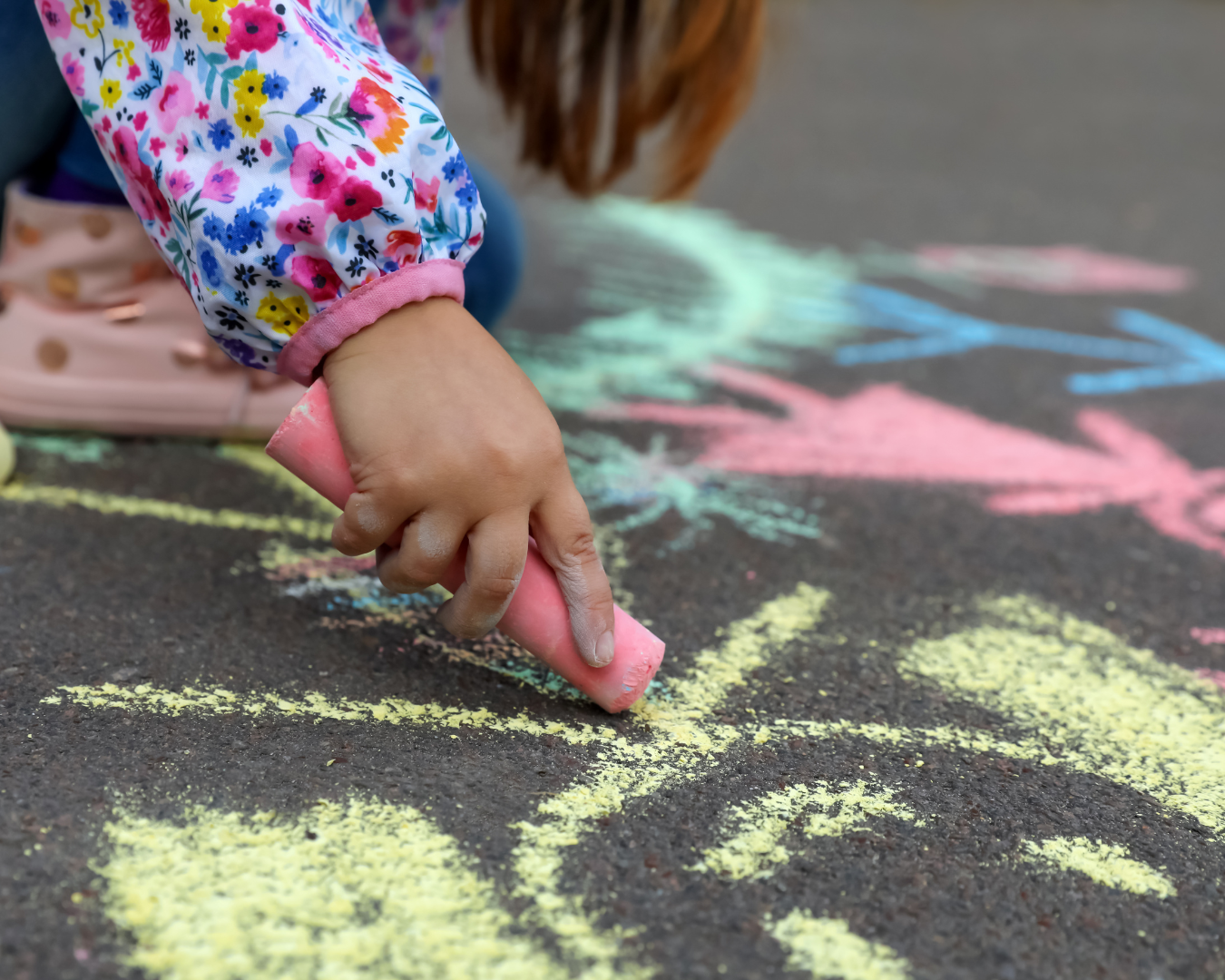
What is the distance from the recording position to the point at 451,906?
54 centimetres

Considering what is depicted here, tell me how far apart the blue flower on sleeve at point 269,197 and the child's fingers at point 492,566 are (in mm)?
208

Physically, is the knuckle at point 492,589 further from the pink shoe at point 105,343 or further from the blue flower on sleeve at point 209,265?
the pink shoe at point 105,343

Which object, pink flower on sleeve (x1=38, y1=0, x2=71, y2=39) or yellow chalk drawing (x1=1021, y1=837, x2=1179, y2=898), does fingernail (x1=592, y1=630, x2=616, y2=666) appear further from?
pink flower on sleeve (x1=38, y1=0, x2=71, y2=39)

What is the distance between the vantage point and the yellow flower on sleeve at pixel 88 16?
664 millimetres

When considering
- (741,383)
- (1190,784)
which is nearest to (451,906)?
(1190,784)

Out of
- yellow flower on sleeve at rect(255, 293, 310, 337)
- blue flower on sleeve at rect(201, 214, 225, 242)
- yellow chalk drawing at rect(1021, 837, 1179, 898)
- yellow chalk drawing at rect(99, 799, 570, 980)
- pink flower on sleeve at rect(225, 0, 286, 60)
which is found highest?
pink flower on sleeve at rect(225, 0, 286, 60)

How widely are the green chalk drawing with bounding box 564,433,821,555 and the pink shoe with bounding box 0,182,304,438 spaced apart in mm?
288

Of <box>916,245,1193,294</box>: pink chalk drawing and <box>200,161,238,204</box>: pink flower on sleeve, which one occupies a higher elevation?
<box>200,161,238,204</box>: pink flower on sleeve

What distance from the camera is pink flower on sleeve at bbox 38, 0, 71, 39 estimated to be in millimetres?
675

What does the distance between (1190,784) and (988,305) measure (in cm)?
113

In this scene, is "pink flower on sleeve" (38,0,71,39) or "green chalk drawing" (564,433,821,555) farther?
"green chalk drawing" (564,433,821,555)

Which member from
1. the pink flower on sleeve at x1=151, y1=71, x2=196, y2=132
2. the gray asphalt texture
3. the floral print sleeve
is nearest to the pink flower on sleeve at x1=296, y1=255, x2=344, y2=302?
the floral print sleeve

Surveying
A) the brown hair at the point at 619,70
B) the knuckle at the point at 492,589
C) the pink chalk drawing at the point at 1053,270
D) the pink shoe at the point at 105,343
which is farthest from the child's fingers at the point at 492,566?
the pink chalk drawing at the point at 1053,270

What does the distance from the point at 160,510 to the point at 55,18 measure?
388mm
